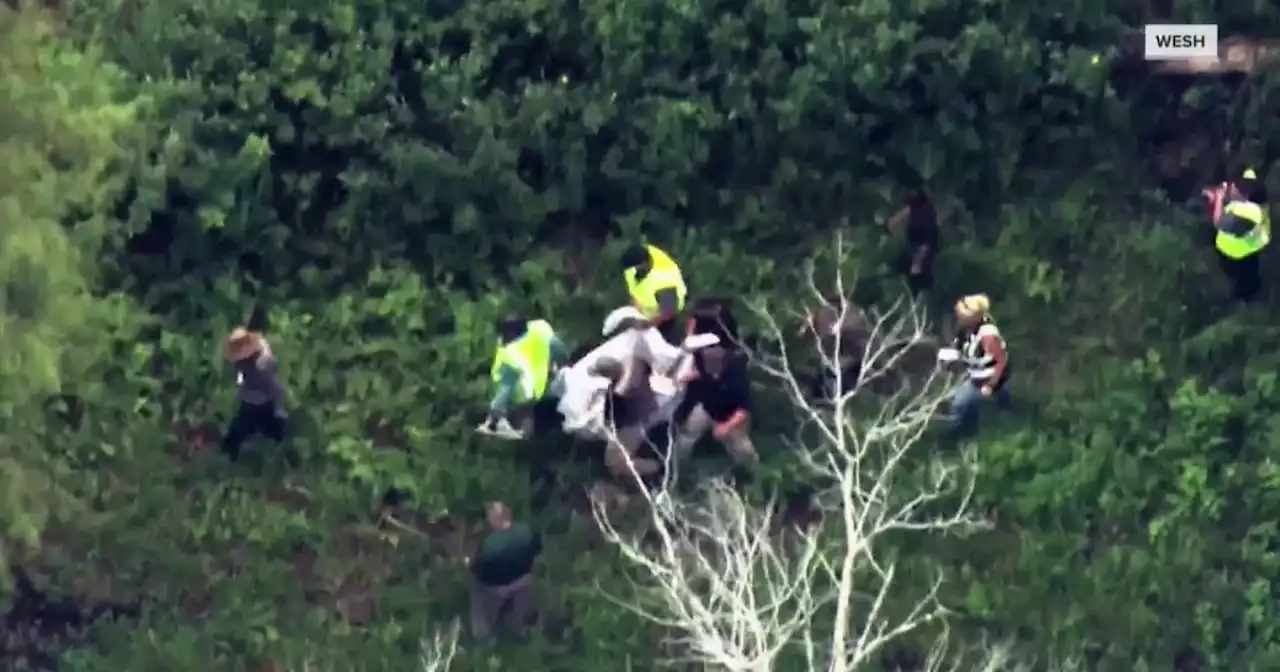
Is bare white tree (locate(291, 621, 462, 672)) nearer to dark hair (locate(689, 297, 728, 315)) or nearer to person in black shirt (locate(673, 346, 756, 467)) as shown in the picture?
person in black shirt (locate(673, 346, 756, 467))

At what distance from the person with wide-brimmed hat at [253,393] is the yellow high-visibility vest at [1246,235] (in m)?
6.64

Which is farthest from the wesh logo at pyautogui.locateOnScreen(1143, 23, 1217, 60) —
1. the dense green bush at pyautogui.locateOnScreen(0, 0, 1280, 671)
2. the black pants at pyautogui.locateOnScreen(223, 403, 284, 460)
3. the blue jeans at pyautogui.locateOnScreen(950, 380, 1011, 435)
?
the black pants at pyautogui.locateOnScreen(223, 403, 284, 460)

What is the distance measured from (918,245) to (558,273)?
264cm

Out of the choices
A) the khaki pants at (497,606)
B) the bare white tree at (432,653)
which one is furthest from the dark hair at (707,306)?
the bare white tree at (432,653)

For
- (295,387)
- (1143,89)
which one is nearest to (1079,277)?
(1143,89)

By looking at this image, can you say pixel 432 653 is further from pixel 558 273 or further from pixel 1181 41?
pixel 1181 41

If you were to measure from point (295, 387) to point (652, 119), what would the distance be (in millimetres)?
3220

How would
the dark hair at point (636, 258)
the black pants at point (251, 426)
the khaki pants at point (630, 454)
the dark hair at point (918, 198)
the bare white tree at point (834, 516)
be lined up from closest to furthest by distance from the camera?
1. the bare white tree at point (834, 516)
2. the khaki pants at point (630, 454)
3. the black pants at point (251, 426)
4. the dark hair at point (636, 258)
5. the dark hair at point (918, 198)

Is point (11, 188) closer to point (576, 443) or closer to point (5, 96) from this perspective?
point (5, 96)

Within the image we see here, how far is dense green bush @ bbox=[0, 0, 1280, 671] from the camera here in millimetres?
11961

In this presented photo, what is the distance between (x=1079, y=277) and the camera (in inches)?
528

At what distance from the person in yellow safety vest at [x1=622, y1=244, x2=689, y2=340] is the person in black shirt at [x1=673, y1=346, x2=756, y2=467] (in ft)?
1.71

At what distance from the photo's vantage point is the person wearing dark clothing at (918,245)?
1327cm

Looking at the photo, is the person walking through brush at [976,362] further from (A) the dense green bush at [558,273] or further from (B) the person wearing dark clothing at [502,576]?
(B) the person wearing dark clothing at [502,576]
